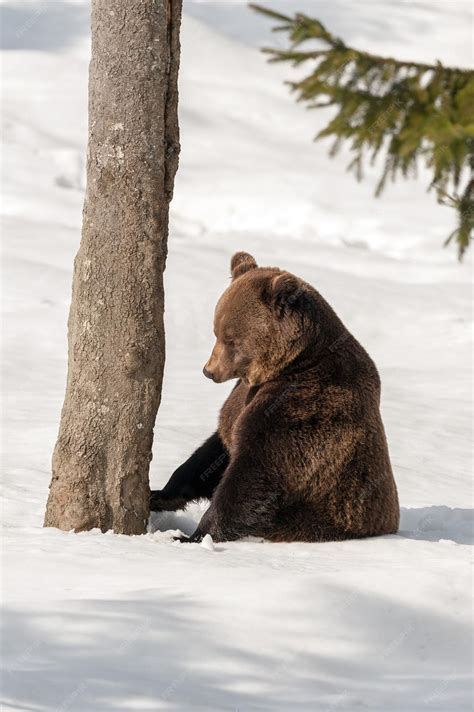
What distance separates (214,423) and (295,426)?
151 inches

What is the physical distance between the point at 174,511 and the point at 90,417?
95 cm

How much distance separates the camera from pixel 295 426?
16.5 ft

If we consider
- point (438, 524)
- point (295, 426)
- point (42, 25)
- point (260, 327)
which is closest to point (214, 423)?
point (438, 524)

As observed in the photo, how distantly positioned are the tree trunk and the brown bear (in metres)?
0.42

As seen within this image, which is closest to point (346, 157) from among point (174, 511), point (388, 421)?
point (388, 421)

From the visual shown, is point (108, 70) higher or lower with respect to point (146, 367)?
higher

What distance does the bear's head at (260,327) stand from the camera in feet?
16.9

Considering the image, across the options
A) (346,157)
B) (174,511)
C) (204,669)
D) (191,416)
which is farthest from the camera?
(346,157)

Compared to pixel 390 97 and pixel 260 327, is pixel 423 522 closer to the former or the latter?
pixel 260 327

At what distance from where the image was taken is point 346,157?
2588 cm

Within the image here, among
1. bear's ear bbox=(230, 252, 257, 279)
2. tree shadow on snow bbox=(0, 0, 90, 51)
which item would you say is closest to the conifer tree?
bear's ear bbox=(230, 252, 257, 279)

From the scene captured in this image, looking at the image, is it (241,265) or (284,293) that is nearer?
(284,293)

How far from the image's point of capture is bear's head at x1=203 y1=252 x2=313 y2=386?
16.9 feet

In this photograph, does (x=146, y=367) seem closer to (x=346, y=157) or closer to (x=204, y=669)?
(x=204, y=669)
